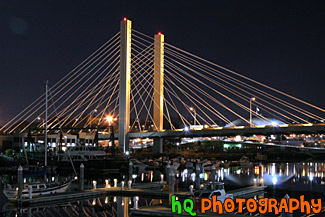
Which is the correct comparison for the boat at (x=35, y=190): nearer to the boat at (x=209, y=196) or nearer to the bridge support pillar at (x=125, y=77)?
the boat at (x=209, y=196)

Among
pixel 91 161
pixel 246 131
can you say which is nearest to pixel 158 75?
pixel 246 131

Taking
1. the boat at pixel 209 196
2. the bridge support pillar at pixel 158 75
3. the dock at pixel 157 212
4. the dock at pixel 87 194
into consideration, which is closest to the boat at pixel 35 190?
the dock at pixel 87 194

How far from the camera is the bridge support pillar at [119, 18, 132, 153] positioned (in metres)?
52.8

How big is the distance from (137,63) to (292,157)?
51.2 metres

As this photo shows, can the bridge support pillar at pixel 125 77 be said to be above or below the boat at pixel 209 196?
above

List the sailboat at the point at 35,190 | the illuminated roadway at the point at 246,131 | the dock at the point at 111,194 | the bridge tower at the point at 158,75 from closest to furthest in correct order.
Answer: the sailboat at the point at 35,190, the dock at the point at 111,194, the illuminated roadway at the point at 246,131, the bridge tower at the point at 158,75

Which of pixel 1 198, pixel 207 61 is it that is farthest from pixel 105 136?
pixel 1 198

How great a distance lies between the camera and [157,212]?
17953mm

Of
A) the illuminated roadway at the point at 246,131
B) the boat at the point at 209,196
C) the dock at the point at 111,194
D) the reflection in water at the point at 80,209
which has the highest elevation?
the illuminated roadway at the point at 246,131

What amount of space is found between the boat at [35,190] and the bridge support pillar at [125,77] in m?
27.2

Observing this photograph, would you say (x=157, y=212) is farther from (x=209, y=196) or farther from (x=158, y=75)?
(x=158, y=75)

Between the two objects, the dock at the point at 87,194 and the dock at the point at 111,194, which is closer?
the dock at the point at 87,194

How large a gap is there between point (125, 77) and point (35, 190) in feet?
101

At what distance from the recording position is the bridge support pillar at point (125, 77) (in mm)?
52844
